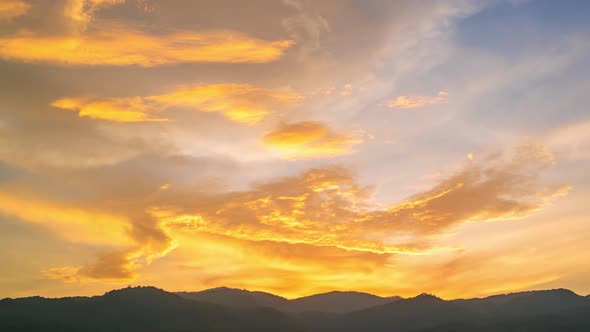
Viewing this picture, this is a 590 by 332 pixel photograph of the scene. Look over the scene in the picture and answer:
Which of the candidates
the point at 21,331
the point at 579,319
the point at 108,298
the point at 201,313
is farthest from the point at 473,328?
the point at 21,331

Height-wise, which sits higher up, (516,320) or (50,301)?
(50,301)

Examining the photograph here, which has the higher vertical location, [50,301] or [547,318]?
[50,301]

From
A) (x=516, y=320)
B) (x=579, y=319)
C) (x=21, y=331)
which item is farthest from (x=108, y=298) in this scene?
(x=579, y=319)

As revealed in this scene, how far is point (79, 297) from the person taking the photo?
181 metres

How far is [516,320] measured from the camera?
19100cm

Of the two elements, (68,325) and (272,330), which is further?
(272,330)

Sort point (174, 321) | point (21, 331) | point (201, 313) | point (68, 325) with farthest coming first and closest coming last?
1. point (201, 313)
2. point (174, 321)
3. point (68, 325)
4. point (21, 331)

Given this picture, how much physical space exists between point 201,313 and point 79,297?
41.7 meters

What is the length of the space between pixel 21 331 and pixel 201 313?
2329 inches

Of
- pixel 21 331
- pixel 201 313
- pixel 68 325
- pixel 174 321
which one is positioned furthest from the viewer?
pixel 201 313

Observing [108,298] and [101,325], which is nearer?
[101,325]

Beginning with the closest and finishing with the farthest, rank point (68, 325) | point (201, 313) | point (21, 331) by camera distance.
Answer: point (21, 331) < point (68, 325) < point (201, 313)

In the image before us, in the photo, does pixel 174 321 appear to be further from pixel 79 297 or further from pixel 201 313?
pixel 79 297

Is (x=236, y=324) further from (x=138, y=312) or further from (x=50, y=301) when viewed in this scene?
(x=50, y=301)
